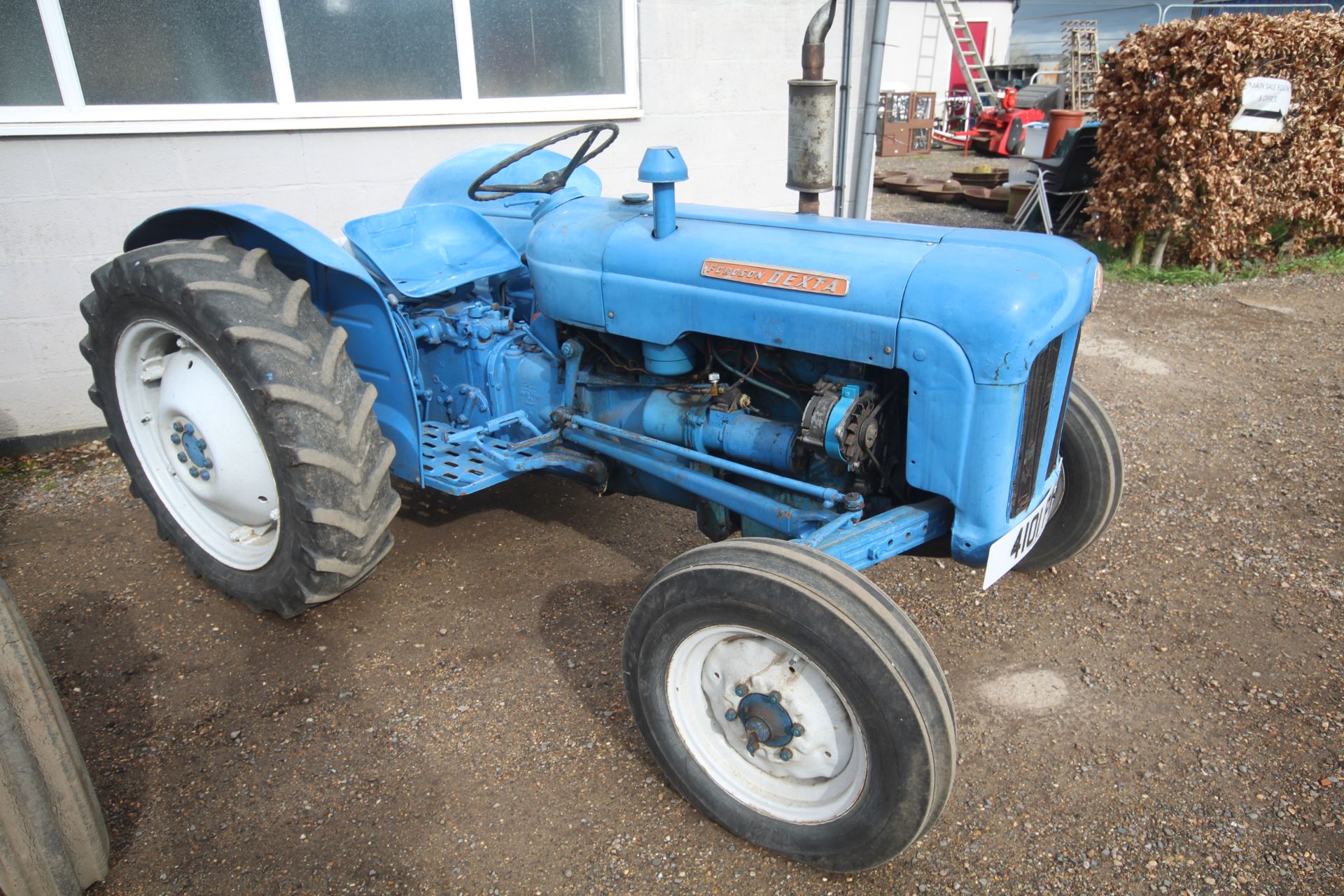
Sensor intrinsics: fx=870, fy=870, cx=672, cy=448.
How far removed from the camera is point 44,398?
432 cm

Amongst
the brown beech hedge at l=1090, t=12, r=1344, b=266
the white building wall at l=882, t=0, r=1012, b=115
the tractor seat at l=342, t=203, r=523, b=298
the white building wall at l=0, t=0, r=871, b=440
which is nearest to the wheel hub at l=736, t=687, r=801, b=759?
the tractor seat at l=342, t=203, r=523, b=298

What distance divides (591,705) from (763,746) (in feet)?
2.23

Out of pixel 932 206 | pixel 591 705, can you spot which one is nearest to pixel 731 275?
pixel 591 705

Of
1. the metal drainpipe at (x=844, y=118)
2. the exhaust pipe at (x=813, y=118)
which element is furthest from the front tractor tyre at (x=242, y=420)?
the metal drainpipe at (x=844, y=118)

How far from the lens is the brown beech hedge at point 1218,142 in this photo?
20.9ft

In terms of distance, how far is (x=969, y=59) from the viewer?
672 inches

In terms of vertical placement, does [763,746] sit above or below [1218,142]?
below

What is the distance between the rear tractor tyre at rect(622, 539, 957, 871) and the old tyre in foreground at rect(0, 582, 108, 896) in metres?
1.26

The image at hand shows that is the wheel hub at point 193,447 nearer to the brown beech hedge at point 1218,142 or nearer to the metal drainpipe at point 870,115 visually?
the metal drainpipe at point 870,115

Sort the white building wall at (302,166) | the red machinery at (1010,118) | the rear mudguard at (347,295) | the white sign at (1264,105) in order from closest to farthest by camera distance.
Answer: the rear mudguard at (347,295) → the white building wall at (302,166) → the white sign at (1264,105) → the red machinery at (1010,118)

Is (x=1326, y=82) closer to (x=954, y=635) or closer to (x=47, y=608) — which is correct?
(x=954, y=635)

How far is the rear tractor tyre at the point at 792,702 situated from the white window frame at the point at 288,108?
3527mm

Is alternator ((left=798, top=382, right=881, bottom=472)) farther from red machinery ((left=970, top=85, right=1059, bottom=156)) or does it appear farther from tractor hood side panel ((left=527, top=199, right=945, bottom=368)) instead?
red machinery ((left=970, top=85, right=1059, bottom=156))

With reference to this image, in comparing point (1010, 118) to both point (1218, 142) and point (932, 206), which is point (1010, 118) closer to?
point (932, 206)
